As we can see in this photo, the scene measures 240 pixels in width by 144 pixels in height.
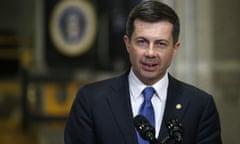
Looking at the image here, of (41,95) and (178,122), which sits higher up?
(178,122)

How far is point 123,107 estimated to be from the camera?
6.26ft

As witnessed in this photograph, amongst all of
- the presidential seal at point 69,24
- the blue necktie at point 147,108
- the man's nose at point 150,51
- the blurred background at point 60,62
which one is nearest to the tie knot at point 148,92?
the blue necktie at point 147,108

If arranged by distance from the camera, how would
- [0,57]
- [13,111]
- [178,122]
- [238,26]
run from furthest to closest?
[0,57], [13,111], [238,26], [178,122]

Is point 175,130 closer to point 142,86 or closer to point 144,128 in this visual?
point 144,128

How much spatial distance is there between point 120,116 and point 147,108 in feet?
0.34

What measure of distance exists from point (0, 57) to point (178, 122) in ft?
42.2

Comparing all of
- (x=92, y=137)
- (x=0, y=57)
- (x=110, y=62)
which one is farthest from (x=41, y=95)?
(x=92, y=137)

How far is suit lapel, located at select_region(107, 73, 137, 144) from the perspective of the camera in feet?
6.12

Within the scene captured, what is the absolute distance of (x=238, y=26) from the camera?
5250 mm

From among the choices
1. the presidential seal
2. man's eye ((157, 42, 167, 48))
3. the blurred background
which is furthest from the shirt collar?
the presidential seal

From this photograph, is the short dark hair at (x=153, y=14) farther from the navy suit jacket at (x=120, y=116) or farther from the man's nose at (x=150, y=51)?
the navy suit jacket at (x=120, y=116)

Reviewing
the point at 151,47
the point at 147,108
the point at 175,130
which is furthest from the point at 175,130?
the point at 151,47

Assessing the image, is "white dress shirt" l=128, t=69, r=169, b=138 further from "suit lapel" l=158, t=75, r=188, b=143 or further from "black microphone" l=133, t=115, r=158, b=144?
"black microphone" l=133, t=115, r=158, b=144

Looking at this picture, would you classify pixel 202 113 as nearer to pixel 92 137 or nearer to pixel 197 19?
pixel 92 137
